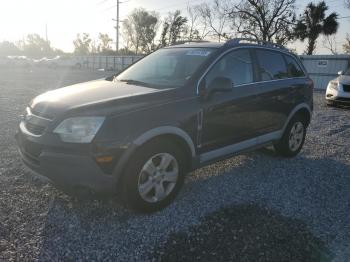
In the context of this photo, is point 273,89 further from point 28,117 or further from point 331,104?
point 331,104

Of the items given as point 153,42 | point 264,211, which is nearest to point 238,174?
point 264,211

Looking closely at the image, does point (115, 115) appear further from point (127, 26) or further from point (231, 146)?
point (127, 26)

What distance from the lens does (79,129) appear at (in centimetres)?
333

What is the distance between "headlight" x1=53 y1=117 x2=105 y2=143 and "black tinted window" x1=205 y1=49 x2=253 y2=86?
1.50 meters

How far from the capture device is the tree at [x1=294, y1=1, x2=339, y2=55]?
35.6 metres

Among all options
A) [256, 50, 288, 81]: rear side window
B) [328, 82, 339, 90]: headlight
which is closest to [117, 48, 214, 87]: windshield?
[256, 50, 288, 81]: rear side window

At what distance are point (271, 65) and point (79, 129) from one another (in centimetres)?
319

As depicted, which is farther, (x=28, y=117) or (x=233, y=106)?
(x=233, y=106)

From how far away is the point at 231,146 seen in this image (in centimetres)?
460

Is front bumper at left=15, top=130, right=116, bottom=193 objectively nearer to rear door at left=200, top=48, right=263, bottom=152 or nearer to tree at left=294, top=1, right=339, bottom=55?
rear door at left=200, top=48, right=263, bottom=152

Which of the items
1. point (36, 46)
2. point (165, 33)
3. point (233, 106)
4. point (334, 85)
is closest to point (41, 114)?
point (233, 106)

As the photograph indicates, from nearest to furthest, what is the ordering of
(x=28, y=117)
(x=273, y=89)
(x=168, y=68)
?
(x=28, y=117)
(x=168, y=68)
(x=273, y=89)

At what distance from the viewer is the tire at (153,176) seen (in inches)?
138

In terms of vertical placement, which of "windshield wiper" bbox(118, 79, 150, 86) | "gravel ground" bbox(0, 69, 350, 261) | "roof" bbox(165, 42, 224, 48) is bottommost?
"gravel ground" bbox(0, 69, 350, 261)
